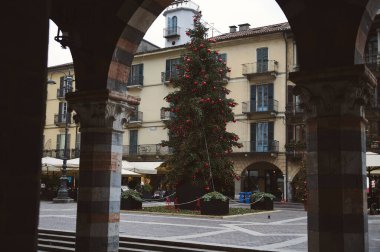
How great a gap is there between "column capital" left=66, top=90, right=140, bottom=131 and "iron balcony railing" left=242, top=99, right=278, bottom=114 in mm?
26559

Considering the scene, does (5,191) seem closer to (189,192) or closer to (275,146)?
(189,192)

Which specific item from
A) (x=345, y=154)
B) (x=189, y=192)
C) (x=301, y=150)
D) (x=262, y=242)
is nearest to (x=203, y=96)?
(x=189, y=192)

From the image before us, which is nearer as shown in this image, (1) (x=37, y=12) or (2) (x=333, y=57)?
(1) (x=37, y=12)

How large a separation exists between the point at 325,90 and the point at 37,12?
3668mm

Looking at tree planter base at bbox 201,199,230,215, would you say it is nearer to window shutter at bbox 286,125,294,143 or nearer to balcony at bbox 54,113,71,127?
window shutter at bbox 286,125,294,143

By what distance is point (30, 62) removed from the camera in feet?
7.07

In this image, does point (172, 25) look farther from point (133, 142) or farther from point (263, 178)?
point (263, 178)

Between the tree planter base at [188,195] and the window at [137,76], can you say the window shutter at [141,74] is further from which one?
the tree planter base at [188,195]

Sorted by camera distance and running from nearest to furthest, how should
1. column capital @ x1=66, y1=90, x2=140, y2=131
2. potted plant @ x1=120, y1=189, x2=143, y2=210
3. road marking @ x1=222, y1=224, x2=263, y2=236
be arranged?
column capital @ x1=66, y1=90, x2=140, y2=131
road marking @ x1=222, y1=224, x2=263, y2=236
potted plant @ x1=120, y1=189, x2=143, y2=210

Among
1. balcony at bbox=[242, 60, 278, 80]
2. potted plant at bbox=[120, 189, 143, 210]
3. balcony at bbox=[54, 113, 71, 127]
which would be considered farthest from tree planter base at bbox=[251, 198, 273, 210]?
balcony at bbox=[54, 113, 71, 127]

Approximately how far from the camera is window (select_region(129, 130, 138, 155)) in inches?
1542

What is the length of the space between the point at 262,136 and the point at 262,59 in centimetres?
584

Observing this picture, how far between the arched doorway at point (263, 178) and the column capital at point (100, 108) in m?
27.0

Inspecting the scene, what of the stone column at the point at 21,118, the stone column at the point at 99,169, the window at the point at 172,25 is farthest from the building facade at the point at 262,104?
the stone column at the point at 21,118
